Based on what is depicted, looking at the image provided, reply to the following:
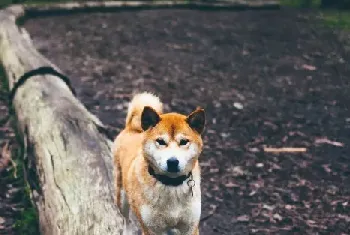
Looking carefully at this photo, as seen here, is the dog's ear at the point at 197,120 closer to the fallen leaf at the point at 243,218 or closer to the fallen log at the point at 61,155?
the fallen log at the point at 61,155

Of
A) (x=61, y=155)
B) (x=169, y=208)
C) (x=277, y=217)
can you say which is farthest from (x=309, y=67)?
(x=169, y=208)

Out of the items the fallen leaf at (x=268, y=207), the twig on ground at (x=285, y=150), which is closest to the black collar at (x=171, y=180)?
the fallen leaf at (x=268, y=207)

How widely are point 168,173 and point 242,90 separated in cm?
624

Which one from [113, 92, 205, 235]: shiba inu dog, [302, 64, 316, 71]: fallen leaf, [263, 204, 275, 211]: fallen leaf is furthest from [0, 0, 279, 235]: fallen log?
[302, 64, 316, 71]: fallen leaf

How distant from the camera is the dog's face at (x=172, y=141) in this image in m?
3.31

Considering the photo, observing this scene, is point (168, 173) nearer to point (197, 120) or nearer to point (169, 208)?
point (169, 208)

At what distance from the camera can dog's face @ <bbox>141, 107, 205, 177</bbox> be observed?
10.8 ft

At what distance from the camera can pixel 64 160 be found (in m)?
5.57

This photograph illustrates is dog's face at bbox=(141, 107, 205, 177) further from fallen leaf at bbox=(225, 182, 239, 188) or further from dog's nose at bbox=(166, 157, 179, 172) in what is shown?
fallen leaf at bbox=(225, 182, 239, 188)

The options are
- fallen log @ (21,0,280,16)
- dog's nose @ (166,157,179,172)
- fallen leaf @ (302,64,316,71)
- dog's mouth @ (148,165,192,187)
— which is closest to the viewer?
dog's nose @ (166,157,179,172)

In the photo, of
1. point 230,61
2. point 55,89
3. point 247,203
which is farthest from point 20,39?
point 247,203

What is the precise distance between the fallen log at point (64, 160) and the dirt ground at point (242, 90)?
1.10 metres

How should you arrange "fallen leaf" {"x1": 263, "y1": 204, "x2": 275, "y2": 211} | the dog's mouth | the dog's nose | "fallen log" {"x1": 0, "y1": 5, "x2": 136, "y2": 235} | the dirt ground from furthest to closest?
the dirt ground < "fallen leaf" {"x1": 263, "y1": 204, "x2": 275, "y2": 211} < "fallen log" {"x1": 0, "y1": 5, "x2": 136, "y2": 235} < the dog's mouth < the dog's nose

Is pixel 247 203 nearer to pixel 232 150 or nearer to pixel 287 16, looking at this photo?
pixel 232 150
